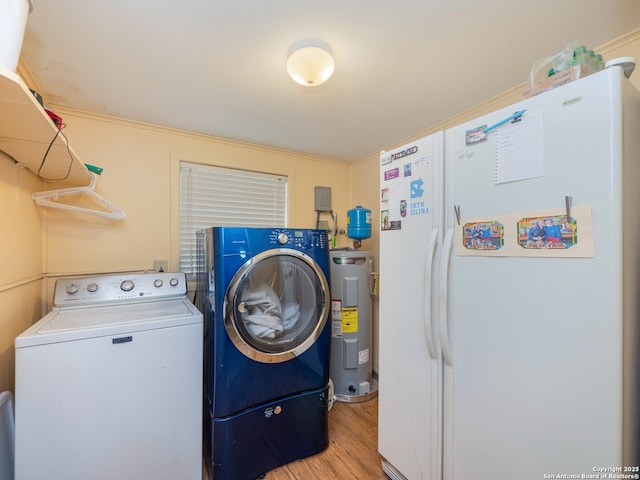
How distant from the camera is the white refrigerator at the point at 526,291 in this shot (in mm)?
782

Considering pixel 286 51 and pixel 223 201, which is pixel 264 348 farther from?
pixel 286 51

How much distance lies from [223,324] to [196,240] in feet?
3.56

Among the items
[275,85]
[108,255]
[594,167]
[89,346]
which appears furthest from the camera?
[108,255]

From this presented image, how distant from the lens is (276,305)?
1.75 metres

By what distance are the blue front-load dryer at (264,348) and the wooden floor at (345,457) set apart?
0.06 meters

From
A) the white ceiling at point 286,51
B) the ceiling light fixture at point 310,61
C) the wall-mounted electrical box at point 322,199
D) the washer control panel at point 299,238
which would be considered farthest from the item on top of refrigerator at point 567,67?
the wall-mounted electrical box at point 322,199

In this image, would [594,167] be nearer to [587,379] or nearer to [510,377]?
[587,379]

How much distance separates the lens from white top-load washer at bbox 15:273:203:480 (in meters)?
1.12

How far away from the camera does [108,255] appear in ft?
6.60

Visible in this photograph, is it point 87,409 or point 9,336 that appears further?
point 9,336

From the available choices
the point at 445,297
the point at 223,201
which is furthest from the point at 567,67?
the point at 223,201

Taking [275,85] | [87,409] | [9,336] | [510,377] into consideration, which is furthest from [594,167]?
[9,336]

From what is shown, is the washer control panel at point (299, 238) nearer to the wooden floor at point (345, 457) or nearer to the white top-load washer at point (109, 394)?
the white top-load washer at point (109, 394)

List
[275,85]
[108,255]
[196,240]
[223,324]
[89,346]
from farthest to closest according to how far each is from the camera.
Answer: [196,240]
[108,255]
[275,85]
[223,324]
[89,346]
